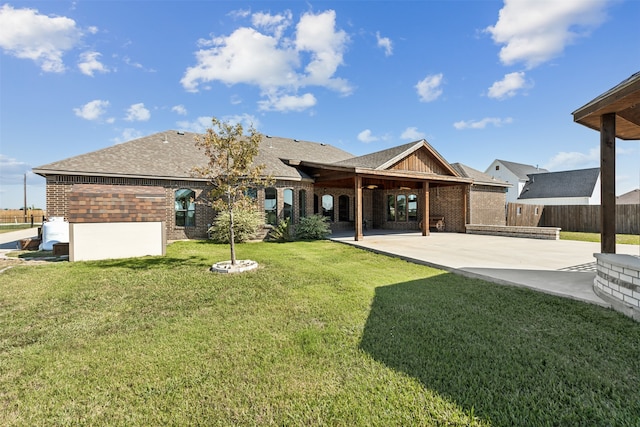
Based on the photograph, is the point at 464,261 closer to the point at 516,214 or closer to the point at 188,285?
the point at 188,285

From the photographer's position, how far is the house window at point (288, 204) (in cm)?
1546

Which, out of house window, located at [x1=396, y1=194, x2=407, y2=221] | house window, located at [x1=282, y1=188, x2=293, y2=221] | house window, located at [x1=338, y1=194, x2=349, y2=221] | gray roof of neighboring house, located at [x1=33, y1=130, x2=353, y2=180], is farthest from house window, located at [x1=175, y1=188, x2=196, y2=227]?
house window, located at [x1=396, y1=194, x2=407, y2=221]

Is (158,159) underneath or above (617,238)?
above

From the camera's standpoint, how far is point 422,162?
50.1ft

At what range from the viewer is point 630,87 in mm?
4262

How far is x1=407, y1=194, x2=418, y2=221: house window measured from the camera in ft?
63.6

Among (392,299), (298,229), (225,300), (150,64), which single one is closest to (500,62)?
(298,229)

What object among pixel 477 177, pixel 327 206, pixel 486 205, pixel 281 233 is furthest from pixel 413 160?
pixel 281 233

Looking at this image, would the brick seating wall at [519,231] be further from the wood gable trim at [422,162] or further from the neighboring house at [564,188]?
the neighboring house at [564,188]

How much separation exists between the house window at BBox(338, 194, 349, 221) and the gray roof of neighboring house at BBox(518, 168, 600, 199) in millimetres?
28794

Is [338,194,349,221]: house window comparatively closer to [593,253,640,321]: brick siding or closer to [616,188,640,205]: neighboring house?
[593,253,640,321]: brick siding

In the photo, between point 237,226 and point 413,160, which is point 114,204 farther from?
point 413,160

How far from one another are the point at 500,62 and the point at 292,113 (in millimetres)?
14429

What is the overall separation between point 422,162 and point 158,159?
1381 centimetres
